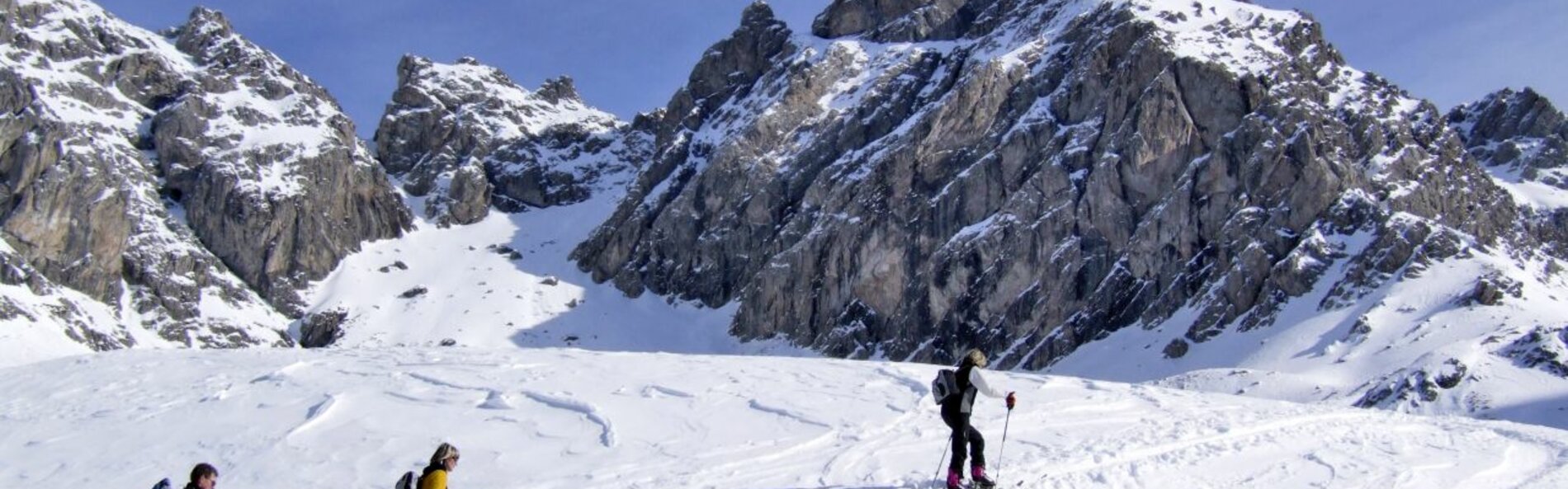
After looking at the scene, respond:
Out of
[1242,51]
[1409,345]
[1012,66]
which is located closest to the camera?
[1409,345]

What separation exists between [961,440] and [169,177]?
491 feet

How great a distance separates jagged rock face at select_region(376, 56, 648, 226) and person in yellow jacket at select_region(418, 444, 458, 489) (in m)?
158

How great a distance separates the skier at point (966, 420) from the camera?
559 inches

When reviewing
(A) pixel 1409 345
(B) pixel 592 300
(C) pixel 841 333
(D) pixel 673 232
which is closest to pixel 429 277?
(B) pixel 592 300

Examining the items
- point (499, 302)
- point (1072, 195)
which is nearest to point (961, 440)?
point (1072, 195)

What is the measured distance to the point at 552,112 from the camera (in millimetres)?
199250

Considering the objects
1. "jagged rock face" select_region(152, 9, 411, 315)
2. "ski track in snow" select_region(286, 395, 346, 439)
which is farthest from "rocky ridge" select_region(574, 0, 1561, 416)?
"ski track in snow" select_region(286, 395, 346, 439)

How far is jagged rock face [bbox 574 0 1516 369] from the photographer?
93.4 m

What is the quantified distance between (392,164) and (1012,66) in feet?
324

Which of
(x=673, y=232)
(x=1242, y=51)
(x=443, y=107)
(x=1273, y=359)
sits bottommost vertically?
(x=1273, y=359)

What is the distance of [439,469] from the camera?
10.7 meters

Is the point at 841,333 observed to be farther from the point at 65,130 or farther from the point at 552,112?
the point at 552,112

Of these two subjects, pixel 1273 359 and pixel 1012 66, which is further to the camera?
pixel 1012 66

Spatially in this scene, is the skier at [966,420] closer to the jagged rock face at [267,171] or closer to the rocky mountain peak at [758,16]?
the jagged rock face at [267,171]
